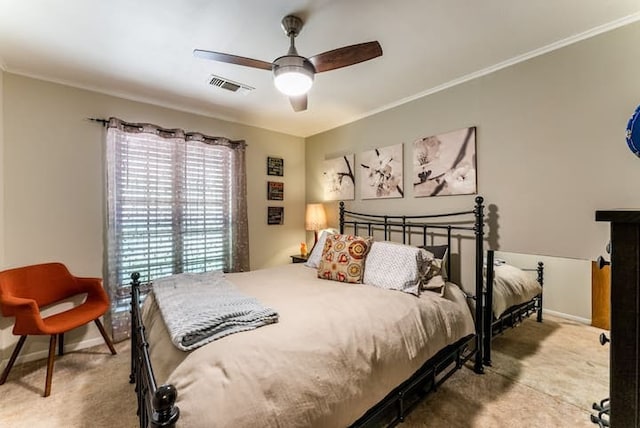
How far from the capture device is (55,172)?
2.60 meters

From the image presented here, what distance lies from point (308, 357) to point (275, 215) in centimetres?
293

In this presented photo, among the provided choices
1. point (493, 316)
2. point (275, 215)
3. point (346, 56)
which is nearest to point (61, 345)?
point (275, 215)

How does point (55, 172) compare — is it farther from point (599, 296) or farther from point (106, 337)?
point (599, 296)

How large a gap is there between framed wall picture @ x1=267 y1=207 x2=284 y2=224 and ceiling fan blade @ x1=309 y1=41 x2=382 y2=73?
2423 millimetres

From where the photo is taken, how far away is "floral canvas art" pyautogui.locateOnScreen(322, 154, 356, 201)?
3.63 meters

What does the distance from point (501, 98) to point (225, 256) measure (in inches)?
130

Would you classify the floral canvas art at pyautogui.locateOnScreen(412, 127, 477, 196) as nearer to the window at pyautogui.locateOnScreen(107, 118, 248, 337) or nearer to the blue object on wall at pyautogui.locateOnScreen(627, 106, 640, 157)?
the blue object on wall at pyautogui.locateOnScreen(627, 106, 640, 157)

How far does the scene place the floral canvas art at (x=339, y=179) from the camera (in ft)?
11.9

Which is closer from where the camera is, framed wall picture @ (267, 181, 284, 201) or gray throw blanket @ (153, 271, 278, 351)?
gray throw blanket @ (153, 271, 278, 351)

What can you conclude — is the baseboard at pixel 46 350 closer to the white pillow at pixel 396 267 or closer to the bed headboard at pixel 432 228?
the white pillow at pixel 396 267

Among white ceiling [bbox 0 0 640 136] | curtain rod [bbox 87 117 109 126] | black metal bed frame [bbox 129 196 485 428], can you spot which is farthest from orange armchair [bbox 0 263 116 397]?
white ceiling [bbox 0 0 640 136]

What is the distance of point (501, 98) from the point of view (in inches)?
91.0

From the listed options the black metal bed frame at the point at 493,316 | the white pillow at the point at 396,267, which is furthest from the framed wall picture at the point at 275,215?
the black metal bed frame at the point at 493,316

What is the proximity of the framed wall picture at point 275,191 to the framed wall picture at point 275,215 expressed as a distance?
145 mm
